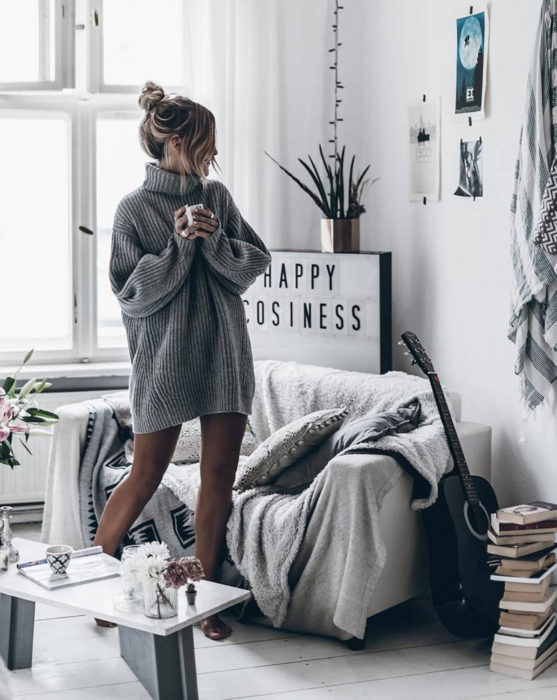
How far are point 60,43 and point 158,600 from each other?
8.48 ft

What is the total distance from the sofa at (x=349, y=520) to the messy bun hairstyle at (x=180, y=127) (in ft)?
3.07

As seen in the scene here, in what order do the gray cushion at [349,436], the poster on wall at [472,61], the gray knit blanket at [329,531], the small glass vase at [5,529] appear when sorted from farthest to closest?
the poster on wall at [472,61] < the gray cushion at [349,436] < the gray knit blanket at [329,531] < the small glass vase at [5,529]

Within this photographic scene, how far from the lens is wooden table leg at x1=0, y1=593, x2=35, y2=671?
2.66m

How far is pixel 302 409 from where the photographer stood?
355cm

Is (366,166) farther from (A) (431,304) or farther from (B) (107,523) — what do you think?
(B) (107,523)

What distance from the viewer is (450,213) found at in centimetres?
355

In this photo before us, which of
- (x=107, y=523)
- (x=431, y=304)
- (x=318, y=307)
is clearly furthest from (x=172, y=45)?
(x=107, y=523)

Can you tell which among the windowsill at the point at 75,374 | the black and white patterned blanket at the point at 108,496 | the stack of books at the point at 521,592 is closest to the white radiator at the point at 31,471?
the windowsill at the point at 75,374

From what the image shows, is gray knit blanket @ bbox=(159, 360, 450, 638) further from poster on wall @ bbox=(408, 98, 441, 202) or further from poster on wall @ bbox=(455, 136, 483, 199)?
poster on wall @ bbox=(408, 98, 441, 202)

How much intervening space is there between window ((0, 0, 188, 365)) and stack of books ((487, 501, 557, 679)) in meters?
2.14

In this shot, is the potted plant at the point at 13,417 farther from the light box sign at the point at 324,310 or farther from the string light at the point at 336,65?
the string light at the point at 336,65

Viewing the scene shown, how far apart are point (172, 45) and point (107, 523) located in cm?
215

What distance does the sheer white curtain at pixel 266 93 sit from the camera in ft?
13.3

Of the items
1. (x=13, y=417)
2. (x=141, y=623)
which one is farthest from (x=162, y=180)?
(x=141, y=623)
